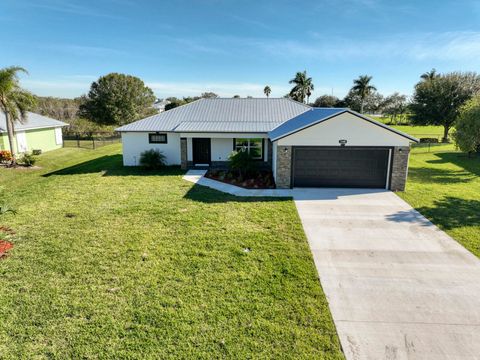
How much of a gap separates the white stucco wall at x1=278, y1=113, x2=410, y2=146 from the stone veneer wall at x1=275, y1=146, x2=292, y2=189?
1.87 ft

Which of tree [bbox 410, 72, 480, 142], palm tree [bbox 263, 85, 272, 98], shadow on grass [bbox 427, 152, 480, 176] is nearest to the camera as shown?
shadow on grass [bbox 427, 152, 480, 176]

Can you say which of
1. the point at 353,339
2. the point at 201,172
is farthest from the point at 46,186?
the point at 353,339

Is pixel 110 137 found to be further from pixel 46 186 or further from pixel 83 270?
pixel 83 270

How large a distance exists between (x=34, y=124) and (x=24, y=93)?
6.26 metres

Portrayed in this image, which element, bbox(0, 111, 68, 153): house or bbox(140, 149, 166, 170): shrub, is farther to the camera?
bbox(0, 111, 68, 153): house

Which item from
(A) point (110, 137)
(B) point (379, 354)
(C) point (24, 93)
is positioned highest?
(C) point (24, 93)

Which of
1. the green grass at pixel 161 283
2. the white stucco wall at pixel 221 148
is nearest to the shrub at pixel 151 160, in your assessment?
the white stucco wall at pixel 221 148

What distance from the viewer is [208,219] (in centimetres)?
1066

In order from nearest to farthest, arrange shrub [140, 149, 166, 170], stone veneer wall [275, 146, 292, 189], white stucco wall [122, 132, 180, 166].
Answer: stone veneer wall [275, 146, 292, 189], shrub [140, 149, 166, 170], white stucco wall [122, 132, 180, 166]

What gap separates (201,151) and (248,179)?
4.94m

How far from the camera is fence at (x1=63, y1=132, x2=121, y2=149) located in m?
32.4

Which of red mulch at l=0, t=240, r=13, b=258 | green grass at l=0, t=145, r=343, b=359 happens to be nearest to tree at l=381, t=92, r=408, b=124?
green grass at l=0, t=145, r=343, b=359

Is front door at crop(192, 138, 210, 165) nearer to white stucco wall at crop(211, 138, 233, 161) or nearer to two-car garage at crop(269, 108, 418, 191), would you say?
white stucco wall at crop(211, 138, 233, 161)

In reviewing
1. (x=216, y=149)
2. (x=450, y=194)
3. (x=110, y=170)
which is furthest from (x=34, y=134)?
(x=450, y=194)
